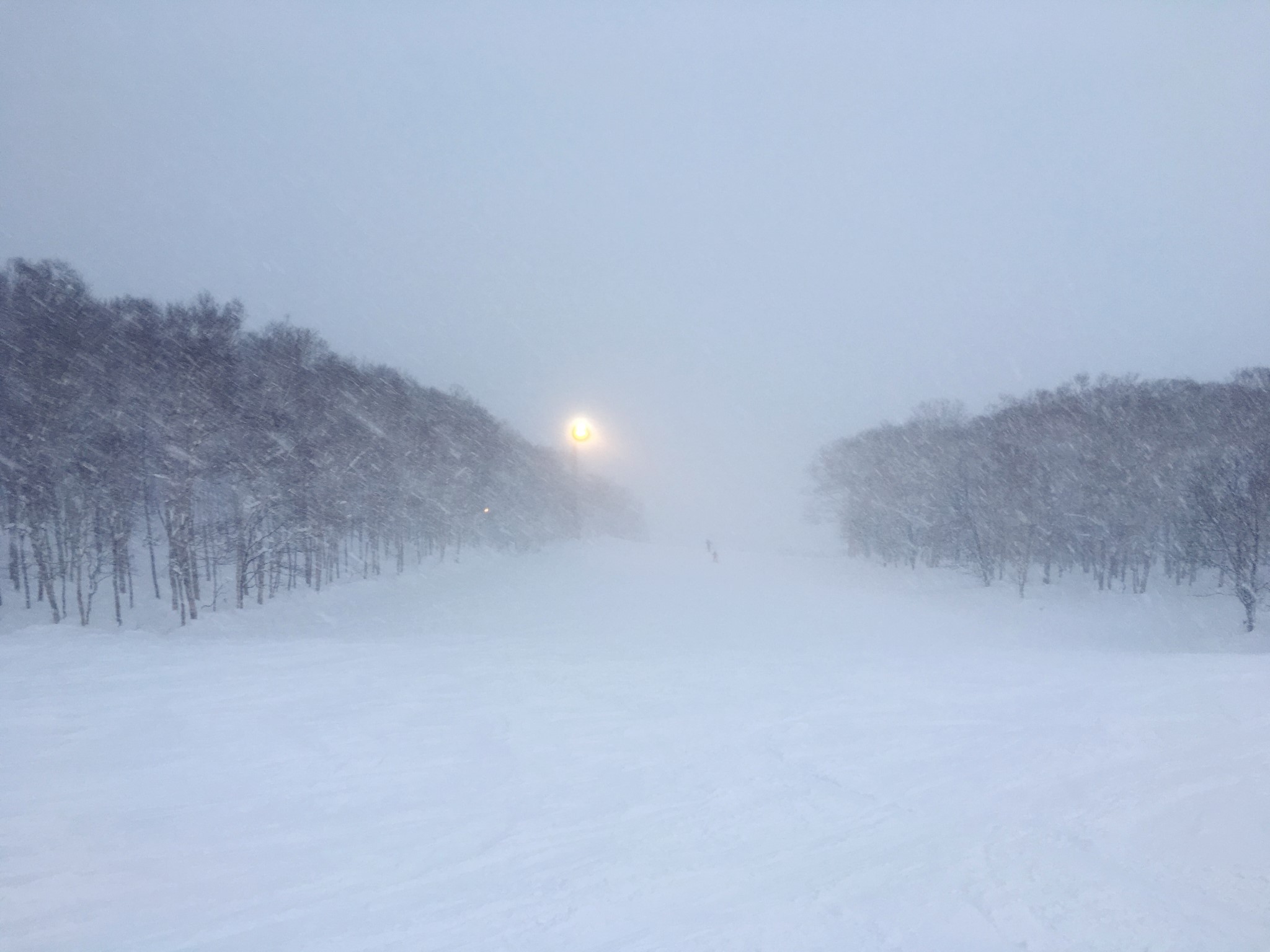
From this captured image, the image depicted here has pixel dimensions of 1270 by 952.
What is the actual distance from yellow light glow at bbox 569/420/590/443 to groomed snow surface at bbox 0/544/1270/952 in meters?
18.4

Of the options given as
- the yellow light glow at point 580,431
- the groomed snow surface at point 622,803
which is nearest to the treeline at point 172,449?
the yellow light glow at point 580,431

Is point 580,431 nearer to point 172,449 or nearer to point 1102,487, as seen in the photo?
point 172,449

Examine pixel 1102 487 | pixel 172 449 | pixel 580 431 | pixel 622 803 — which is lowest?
pixel 622 803

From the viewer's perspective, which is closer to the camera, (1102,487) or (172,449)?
(172,449)

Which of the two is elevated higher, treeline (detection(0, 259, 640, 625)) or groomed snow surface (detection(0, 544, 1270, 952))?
treeline (detection(0, 259, 640, 625))

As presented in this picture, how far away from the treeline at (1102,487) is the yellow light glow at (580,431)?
21.2 metres

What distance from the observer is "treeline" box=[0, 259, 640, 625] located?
65.5 ft

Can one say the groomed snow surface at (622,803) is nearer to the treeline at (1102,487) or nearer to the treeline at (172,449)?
the treeline at (172,449)

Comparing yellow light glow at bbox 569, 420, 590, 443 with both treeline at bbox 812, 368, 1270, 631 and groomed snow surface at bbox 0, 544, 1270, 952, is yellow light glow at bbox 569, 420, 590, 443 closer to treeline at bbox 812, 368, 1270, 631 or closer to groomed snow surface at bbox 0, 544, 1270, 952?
groomed snow surface at bbox 0, 544, 1270, 952

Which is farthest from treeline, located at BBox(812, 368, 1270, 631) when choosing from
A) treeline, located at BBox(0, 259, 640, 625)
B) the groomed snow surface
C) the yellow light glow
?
treeline, located at BBox(0, 259, 640, 625)

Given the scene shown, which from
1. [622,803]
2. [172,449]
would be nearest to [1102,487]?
[622,803]

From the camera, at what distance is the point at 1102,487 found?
32406 millimetres

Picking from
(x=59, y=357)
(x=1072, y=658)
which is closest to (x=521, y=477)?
(x=59, y=357)

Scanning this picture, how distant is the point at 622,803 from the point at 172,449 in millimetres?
19619
